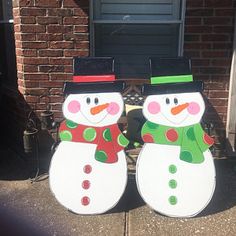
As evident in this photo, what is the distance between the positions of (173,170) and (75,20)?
1752 mm

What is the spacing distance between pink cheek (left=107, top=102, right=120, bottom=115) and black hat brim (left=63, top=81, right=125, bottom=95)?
121 millimetres

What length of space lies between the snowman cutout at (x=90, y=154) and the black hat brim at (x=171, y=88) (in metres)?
0.25

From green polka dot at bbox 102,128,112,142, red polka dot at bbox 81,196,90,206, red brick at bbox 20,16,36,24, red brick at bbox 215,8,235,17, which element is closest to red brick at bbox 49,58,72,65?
red brick at bbox 20,16,36,24

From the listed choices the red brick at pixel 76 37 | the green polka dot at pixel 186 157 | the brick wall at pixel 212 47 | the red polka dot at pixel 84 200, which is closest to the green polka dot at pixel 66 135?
the red polka dot at pixel 84 200

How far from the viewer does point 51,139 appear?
172 inches

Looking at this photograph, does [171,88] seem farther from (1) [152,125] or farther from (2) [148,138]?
(2) [148,138]

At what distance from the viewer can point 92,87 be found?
3506 mm

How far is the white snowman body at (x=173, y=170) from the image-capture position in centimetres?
340

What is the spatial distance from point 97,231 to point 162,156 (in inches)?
31.9

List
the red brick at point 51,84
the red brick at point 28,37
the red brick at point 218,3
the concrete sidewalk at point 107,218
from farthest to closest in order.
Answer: the red brick at point 51,84 < the red brick at point 28,37 < the red brick at point 218,3 < the concrete sidewalk at point 107,218

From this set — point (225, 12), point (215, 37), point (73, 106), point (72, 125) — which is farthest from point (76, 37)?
point (225, 12)

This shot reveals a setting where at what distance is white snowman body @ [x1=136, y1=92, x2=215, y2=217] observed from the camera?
3.40m

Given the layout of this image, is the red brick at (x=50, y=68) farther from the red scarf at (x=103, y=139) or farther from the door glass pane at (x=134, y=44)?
the red scarf at (x=103, y=139)

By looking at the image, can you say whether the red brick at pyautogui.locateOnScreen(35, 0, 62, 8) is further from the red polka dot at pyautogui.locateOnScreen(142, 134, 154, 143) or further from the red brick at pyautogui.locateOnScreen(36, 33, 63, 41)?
the red polka dot at pyautogui.locateOnScreen(142, 134, 154, 143)
